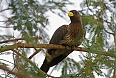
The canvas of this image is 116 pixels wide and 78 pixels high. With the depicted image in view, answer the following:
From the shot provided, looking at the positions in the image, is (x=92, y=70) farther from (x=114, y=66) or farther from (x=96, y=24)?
(x=96, y=24)

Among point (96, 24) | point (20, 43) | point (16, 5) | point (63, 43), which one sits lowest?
point (63, 43)

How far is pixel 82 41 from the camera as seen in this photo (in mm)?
4090

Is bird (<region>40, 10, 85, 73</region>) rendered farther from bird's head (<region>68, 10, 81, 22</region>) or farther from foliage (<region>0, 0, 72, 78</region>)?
foliage (<region>0, 0, 72, 78</region>)

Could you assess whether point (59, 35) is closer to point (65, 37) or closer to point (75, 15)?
point (65, 37)

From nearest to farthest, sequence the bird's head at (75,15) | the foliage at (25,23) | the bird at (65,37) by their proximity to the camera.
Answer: the foliage at (25,23) < the bird at (65,37) < the bird's head at (75,15)

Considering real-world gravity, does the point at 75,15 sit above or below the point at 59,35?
above

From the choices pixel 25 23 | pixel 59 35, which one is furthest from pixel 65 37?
pixel 25 23

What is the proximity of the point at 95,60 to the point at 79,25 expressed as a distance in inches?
46.5

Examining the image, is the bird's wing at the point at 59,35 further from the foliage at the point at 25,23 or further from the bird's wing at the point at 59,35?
the foliage at the point at 25,23

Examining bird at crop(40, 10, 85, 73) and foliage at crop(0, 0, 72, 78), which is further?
bird at crop(40, 10, 85, 73)

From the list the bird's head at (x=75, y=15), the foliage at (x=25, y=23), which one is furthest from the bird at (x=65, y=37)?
the foliage at (x=25, y=23)

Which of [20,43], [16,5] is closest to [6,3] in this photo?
[16,5]

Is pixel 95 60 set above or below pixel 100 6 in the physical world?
below

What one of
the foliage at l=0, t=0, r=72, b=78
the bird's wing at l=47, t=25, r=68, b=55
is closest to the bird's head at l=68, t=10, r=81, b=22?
the bird's wing at l=47, t=25, r=68, b=55
